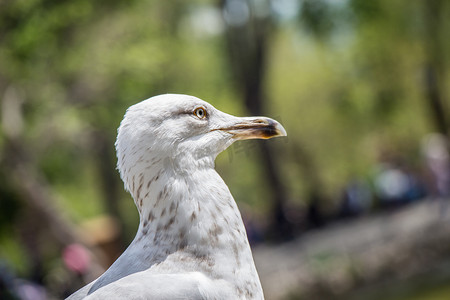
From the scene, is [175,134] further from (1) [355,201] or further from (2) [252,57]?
(2) [252,57]

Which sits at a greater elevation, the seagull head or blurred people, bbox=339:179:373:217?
the seagull head

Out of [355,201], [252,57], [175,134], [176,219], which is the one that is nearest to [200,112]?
[175,134]

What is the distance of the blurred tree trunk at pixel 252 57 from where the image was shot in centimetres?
1764

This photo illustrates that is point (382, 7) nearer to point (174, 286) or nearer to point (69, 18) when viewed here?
point (69, 18)

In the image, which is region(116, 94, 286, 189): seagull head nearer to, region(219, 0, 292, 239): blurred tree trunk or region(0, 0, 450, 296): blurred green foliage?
region(0, 0, 450, 296): blurred green foliage

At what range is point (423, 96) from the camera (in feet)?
73.4

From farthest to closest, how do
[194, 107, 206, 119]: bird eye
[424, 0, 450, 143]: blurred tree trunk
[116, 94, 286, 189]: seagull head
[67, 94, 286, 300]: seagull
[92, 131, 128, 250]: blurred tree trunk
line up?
[92, 131, 128, 250]: blurred tree trunk < [424, 0, 450, 143]: blurred tree trunk < [194, 107, 206, 119]: bird eye < [116, 94, 286, 189]: seagull head < [67, 94, 286, 300]: seagull

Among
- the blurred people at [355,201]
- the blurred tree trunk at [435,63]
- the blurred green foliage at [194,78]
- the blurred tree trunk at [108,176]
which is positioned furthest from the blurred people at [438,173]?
the blurred tree trunk at [108,176]

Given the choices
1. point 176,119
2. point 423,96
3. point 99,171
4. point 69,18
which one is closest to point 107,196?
point 99,171

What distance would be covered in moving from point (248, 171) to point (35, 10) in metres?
23.1

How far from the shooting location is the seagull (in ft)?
8.99

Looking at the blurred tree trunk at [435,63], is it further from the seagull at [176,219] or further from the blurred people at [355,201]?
the seagull at [176,219]

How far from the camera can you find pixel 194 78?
20.9 metres

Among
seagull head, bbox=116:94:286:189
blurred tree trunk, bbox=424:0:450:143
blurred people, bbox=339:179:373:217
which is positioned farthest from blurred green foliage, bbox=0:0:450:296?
blurred people, bbox=339:179:373:217
